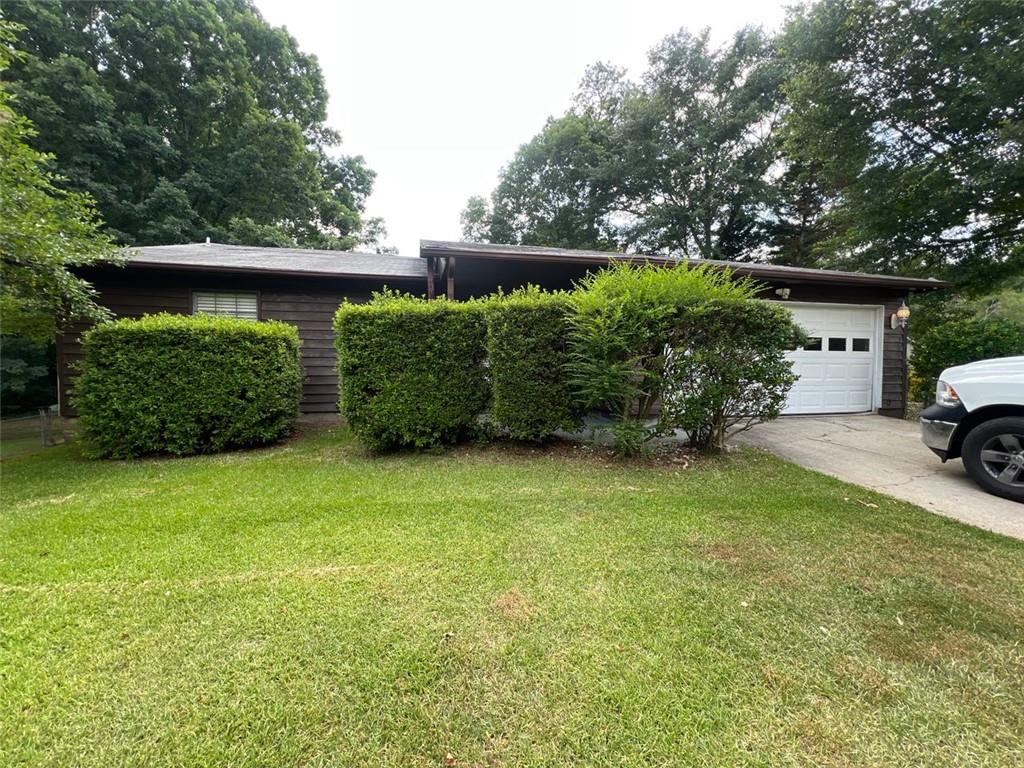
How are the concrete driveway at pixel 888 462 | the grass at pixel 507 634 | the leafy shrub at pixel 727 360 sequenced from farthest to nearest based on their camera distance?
1. the leafy shrub at pixel 727 360
2. the concrete driveway at pixel 888 462
3. the grass at pixel 507 634

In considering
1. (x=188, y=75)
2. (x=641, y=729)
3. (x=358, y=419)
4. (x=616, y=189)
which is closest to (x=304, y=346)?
(x=358, y=419)

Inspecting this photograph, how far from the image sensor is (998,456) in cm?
325

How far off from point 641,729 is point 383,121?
19203 mm

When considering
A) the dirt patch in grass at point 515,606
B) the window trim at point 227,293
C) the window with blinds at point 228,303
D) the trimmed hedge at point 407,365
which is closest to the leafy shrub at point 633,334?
the trimmed hedge at point 407,365

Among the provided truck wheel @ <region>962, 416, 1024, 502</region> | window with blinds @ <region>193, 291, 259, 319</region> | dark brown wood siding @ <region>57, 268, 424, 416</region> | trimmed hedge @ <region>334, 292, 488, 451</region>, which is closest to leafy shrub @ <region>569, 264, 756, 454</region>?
trimmed hedge @ <region>334, 292, 488, 451</region>

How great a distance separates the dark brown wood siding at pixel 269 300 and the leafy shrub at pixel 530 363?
3567 mm

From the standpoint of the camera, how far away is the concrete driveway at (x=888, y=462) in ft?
9.66

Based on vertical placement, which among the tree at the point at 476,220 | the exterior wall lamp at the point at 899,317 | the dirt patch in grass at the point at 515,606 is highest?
the tree at the point at 476,220

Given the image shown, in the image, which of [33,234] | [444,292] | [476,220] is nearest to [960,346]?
[444,292]

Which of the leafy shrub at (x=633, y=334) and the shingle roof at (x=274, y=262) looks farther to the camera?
the shingle roof at (x=274, y=262)

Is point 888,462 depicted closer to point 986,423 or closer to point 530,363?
point 986,423

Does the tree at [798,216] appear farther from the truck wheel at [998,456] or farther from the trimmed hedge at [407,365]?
the trimmed hedge at [407,365]

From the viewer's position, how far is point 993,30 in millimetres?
7523

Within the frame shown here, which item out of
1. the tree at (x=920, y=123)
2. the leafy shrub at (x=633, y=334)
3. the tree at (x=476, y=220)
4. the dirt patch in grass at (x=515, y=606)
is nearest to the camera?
the dirt patch in grass at (x=515, y=606)
